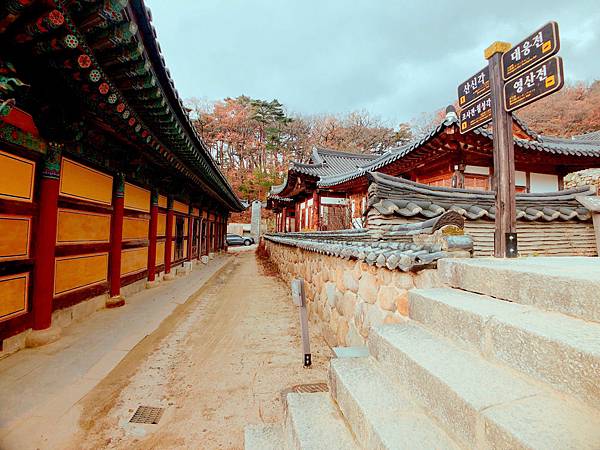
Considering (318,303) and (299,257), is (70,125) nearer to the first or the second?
(318,303)

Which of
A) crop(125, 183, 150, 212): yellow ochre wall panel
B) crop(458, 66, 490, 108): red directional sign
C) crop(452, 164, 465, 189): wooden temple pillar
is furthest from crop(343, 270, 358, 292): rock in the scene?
crop(452, 164, 465, 189): wooden temple pillar

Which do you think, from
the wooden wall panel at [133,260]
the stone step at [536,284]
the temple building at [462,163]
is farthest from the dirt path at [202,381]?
the temple building at [462,163]

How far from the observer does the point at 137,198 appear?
6.79 meters

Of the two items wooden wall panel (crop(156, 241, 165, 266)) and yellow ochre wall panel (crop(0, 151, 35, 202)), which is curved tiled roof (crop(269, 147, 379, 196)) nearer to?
wooden wall panel (crop(156, 241, 165, 266))

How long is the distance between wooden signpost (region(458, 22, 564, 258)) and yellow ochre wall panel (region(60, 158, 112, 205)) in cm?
589

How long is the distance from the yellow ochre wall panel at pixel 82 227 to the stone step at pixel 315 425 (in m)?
4.44

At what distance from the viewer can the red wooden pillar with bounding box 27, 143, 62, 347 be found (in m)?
3.76

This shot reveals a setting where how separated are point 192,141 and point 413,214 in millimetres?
4489

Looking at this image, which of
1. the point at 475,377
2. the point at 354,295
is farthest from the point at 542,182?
the point at 475,377

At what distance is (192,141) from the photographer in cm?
579

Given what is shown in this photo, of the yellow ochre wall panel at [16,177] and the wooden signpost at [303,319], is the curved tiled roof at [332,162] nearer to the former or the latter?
the wooden signpost at [303,319]

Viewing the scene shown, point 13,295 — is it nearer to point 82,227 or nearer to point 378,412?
point 82,227

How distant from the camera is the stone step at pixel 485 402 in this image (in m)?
0.90

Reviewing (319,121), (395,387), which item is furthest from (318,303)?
(319,121)
